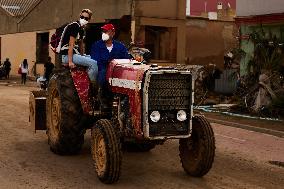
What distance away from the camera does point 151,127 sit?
7082mm

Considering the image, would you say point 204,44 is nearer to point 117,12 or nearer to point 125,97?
point 117,12

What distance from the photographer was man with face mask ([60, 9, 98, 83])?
8.41 meters

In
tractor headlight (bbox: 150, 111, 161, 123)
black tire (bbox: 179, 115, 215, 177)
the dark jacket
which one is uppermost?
the dark jacket

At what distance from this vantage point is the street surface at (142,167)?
23.8 ft

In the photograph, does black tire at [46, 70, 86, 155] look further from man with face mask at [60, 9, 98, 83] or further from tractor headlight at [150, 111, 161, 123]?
tractor headlight at [150, 111, 161, 123]

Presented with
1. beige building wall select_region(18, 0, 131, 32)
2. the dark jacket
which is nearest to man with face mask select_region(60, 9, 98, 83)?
the dark jacket

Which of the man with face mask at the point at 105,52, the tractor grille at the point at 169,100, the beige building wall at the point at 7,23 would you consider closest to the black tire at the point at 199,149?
the tractor grille at the point at 169,100

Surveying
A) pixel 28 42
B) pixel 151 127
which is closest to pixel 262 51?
pixel 151 127

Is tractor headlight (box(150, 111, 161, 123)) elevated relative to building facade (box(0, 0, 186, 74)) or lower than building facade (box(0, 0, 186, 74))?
lower

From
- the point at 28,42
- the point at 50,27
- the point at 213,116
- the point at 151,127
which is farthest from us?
the point at 28,42

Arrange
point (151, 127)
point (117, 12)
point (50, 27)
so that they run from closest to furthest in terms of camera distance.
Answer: point (151, 127) → point (117, 12) → point (50, 27)

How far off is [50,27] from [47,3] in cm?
191

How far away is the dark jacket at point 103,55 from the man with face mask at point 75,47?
0.41 ft

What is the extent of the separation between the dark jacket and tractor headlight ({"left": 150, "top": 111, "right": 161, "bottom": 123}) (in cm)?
138
